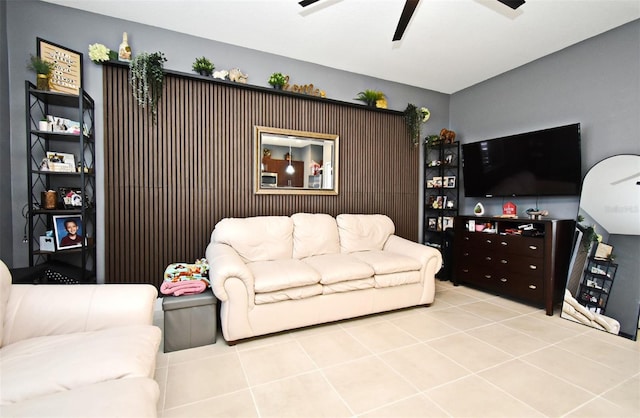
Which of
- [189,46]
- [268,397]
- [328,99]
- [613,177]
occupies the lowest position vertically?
[268,397]

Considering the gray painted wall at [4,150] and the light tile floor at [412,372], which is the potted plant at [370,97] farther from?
the gray painted wall at [4,150]

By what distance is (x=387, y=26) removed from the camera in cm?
291

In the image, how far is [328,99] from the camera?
3.73 meters

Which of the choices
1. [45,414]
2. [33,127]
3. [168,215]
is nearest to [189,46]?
[33,127]

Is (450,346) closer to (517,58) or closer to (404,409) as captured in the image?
(404,409)

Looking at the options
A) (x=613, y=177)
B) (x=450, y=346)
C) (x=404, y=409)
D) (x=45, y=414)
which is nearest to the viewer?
(x=45, y=414)

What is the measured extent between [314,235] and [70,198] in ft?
7.73

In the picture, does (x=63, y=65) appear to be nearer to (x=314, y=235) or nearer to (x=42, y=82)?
(x=42, y=82)

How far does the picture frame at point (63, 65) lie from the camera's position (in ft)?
8.23

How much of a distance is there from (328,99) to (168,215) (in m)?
2.40

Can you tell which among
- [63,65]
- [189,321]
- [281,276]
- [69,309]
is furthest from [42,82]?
[281,276]

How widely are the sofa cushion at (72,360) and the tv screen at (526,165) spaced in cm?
405

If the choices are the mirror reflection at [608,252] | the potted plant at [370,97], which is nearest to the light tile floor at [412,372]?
the mirror reflection at [608,252]

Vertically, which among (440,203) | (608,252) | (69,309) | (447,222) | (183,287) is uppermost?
(440,203)
